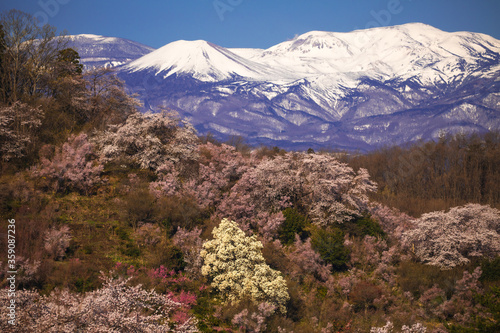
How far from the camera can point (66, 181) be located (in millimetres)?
19156

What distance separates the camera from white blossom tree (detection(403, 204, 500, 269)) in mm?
19531

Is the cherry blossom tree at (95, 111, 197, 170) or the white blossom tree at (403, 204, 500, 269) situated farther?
the cherry blossom tree at (95, 111, 197, 170)

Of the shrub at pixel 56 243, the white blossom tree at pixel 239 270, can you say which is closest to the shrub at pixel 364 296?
the white blossom tree at pixel 239 270

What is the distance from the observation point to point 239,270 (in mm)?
15445

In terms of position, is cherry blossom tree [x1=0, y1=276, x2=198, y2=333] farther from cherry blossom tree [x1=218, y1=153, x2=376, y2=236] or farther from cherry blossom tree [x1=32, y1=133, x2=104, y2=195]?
cherry blossom tree [x1=218, y1=153, x2=376, y2=236]

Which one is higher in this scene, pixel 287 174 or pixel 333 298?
pixel 287 174

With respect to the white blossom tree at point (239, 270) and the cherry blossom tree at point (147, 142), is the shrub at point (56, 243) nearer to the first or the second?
the white blossom tree at point (239, 270)

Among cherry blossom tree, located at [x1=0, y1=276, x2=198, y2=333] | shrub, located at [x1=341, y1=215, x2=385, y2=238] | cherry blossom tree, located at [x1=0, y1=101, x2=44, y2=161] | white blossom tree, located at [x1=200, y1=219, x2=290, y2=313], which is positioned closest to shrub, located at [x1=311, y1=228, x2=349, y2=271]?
shrub, located at [x1=341, y1=215, x2=385, y2=238]

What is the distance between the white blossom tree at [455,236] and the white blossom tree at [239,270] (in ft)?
29.4

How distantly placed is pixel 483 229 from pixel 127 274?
16335 mm

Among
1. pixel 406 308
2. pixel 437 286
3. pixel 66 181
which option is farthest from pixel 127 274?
pixel 437 286

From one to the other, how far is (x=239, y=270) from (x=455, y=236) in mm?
11278

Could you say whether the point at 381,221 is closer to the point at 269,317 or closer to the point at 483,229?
the point at 483,229

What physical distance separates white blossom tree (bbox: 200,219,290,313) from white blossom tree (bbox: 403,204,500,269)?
8.97 metres
